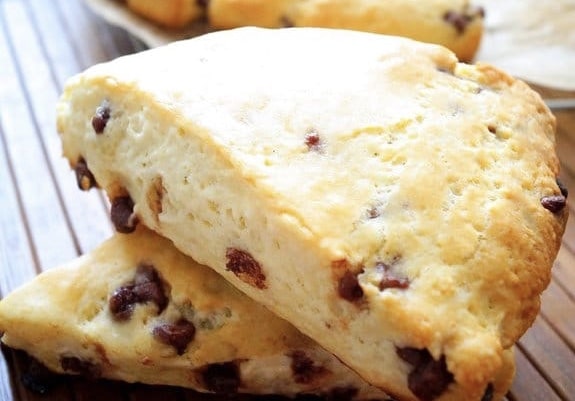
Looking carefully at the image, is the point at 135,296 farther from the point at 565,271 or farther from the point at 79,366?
the point at 565,271

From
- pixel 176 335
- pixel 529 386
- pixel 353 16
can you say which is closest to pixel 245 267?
pixel 176 335

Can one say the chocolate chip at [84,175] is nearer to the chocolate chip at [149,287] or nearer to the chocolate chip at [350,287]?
the chocolate chip at [149,287]

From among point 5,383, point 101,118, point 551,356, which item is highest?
point 101,118

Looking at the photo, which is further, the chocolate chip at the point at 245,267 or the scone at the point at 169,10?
the scone at the point at 169,10

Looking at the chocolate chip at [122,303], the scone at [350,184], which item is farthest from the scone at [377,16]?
the chocolate chip at [122,303]

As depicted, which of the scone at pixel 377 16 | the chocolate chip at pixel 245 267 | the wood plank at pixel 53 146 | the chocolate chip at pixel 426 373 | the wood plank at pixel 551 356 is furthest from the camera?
the scone at pixel 377 16

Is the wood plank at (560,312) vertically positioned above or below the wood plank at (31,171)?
below

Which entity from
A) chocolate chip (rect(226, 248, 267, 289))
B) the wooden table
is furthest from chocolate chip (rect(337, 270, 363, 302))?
the wooden table

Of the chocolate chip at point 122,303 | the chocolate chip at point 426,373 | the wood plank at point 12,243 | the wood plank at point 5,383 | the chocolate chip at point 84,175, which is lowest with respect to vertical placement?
the wood plank at point 5,383
